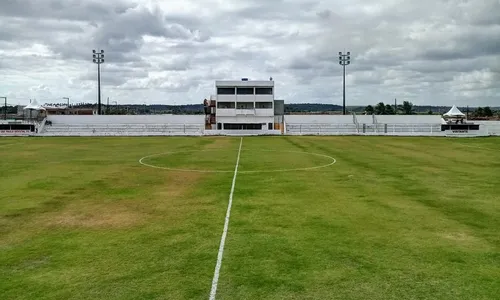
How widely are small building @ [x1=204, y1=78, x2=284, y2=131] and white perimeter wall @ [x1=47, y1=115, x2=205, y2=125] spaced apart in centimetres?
393

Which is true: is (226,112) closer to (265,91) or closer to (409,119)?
(265,91)

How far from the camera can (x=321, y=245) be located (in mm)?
10312

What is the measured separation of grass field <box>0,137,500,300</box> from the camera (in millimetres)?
8047

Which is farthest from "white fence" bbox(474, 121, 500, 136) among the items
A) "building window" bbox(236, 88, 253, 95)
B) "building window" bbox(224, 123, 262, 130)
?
"building window" bbox(236, 88, 253, 95)

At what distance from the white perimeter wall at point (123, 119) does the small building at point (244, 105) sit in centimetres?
393

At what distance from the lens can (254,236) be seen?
11055mm

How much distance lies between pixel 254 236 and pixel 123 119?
Result: 236 feet

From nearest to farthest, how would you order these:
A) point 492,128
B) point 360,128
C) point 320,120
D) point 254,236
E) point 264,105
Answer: point 254,236
point 492,128
point 360,128
point 264,105
point 320,120

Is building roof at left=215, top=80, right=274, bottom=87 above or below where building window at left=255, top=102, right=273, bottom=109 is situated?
above

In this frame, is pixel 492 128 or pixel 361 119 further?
pixel 361 119

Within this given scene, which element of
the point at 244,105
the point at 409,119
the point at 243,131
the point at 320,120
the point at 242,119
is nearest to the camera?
the point at 243,131

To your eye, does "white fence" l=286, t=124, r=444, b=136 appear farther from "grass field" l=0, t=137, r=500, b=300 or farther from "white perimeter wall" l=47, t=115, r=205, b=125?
"grass field" l=0, t=137, r=500, b=300

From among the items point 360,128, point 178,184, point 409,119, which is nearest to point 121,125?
point 360,128

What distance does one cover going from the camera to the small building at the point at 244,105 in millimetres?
76188
